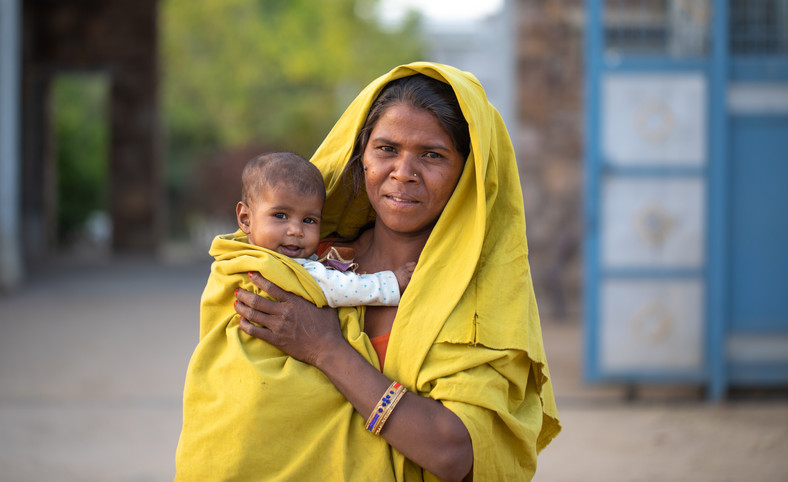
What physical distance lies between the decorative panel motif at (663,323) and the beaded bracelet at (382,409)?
3797 mm

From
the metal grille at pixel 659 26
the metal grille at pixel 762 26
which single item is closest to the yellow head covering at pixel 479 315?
the metal grille at pixel 659 26

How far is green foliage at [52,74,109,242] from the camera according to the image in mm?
18094

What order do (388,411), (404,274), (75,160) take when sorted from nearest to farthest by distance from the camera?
(388,411)
(404,274)
(75,160)

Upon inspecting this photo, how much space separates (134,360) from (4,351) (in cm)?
108

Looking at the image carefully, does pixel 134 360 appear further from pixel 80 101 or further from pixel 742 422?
pixel 80 101

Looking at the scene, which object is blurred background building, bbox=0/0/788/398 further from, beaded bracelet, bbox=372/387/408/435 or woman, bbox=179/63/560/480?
beaded bracelet, bbox=372/387/408/435

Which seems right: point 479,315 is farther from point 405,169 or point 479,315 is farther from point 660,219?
point 660,219

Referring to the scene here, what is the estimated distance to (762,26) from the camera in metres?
6.26

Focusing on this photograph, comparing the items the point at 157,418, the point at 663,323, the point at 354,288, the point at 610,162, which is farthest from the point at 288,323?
the point at 663,323

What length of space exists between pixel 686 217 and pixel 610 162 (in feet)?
1.98

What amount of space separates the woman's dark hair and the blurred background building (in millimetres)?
3473

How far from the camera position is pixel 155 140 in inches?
615

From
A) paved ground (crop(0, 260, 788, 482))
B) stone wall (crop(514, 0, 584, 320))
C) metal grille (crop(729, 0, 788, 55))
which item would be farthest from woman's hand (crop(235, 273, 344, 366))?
stone wall (crop(514, 0, 584, 320))

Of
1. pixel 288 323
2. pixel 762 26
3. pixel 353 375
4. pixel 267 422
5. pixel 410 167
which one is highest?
pixel 762 26
